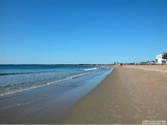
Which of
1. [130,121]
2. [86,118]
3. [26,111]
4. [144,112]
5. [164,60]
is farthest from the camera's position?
[164,60]

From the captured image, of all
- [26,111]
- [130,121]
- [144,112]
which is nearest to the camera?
[130,121]

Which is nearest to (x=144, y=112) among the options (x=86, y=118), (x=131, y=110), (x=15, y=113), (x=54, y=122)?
(x=131, y=110)

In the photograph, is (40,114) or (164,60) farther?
(164,60)

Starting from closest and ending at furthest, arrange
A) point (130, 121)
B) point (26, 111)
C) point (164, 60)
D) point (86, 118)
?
point (130, 121), point (86, 118), point (26, 111), point (164, 60)

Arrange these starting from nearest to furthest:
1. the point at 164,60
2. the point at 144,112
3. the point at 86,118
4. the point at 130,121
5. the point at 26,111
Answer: the point at 130,121 → the point at 86,118 → the point at 144,112 → the point at 26,111 → the point at 164,60

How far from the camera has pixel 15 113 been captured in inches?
214

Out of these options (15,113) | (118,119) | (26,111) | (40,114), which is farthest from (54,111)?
(118,119)

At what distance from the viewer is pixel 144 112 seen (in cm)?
518

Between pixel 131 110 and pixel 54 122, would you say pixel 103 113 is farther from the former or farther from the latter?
pixel 54 122

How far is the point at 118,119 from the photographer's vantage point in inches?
182

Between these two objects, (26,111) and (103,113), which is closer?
(103,113)

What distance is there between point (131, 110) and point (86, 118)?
1.93m

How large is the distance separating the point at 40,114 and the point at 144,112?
12.9ft

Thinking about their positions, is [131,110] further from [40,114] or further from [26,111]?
[26,111]
